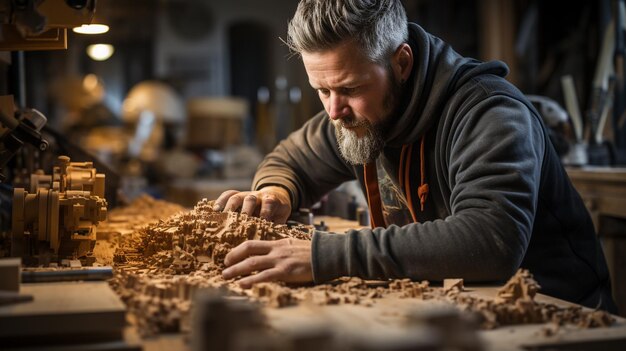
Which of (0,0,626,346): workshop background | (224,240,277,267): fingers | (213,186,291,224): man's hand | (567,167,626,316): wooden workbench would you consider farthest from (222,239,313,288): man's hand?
(567,167,626,316): wooden workbench

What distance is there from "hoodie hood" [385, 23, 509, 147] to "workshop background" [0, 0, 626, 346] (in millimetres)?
1048

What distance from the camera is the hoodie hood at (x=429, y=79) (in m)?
2.62

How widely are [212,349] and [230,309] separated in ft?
0.21

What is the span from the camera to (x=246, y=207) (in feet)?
8.63

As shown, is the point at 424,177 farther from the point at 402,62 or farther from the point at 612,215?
the point at 612,215

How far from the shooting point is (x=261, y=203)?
9.14 feet

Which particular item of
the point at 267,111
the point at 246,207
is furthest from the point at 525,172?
the point at 267,111

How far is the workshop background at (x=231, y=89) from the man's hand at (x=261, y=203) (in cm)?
69

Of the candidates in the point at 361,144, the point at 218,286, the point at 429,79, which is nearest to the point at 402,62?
the point at 429,79

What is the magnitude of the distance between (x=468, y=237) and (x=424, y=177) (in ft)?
2.19

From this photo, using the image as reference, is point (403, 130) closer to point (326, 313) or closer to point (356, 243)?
point (356, 243)

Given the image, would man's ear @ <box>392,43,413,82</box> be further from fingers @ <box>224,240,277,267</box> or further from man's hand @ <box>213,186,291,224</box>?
fingers @ <box>224,240,277,267</box>

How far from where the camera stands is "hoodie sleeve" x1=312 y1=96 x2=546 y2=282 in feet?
6.90

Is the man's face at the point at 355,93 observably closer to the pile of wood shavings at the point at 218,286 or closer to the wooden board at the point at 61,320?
the pile of wood shavings at the point at 218,286
